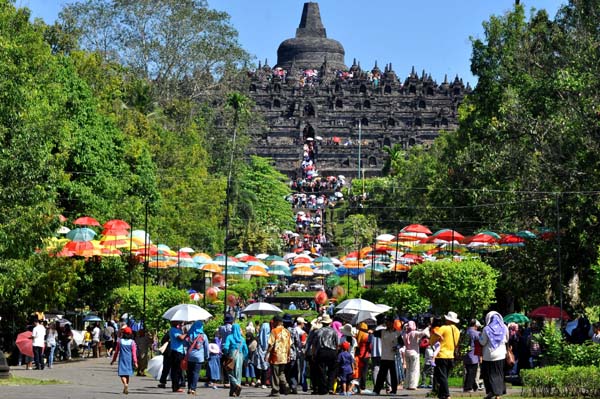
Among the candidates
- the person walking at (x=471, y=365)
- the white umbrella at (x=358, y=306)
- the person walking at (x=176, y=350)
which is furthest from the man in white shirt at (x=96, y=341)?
the person walking at (x=471, y=365)

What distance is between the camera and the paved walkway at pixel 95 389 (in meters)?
17.9

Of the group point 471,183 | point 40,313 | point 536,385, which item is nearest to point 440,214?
point 471,183

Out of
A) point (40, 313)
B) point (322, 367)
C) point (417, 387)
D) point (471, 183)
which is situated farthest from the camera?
point (471, 183)

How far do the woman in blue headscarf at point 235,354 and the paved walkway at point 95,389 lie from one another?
21 cm

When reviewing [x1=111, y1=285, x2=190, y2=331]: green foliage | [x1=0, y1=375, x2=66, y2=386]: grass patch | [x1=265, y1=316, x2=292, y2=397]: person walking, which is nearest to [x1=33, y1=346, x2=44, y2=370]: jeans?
[x1=111, y1=285, x2=190, y2=331]: green foliage

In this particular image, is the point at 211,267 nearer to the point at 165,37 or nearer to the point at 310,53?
the point at 165,37

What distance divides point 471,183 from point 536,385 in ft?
78.1

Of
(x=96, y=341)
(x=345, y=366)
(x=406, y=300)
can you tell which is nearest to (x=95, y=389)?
(x=345, y=366)

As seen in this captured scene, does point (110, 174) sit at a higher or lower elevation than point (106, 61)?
lower

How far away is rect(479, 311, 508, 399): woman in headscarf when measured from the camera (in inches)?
651

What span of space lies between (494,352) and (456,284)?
9622 mm

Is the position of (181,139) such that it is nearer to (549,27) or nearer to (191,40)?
(191,40)

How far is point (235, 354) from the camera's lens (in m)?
19.4

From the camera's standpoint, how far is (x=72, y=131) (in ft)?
114
